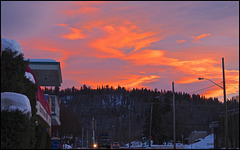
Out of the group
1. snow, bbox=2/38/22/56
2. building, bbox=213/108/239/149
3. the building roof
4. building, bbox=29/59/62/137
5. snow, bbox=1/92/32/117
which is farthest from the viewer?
the building roof

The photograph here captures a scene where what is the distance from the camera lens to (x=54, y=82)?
285 feet

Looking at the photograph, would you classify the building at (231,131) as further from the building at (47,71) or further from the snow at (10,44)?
the snow at (10,44)

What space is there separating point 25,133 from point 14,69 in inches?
198

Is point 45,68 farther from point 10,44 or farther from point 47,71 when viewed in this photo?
point 10,44

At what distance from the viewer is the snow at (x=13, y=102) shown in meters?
23.6

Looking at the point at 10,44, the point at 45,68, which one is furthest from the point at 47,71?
the point at 10,44

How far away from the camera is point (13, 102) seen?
952 inches

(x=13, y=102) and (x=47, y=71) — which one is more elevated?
(x=47, y=71)

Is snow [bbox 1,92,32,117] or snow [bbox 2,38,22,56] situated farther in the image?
snow [bbox 2,38,22,56]

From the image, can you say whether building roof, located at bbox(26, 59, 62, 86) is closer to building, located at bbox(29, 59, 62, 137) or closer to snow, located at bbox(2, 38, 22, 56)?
building, located at bbox(29, 59, 62, 137)

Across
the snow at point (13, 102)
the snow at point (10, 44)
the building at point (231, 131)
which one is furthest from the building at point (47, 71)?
the snow at point (13, 102)

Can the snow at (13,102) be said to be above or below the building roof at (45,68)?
below

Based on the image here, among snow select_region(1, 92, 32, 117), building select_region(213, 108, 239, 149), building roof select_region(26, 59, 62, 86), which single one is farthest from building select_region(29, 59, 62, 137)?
snow select_region(1, 92, 32, 117)

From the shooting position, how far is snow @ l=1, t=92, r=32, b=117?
23628 millimetres
